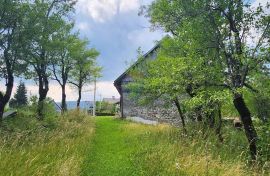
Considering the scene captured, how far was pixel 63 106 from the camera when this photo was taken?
46281mm

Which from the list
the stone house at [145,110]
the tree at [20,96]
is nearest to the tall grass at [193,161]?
the stone house at [145,110]

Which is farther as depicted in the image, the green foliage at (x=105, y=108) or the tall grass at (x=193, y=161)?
the green foliage at (x=105, y=108)

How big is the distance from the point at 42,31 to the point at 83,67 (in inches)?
1150

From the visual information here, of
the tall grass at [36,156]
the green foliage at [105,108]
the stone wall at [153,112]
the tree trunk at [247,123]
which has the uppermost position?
the green foliage at [105,108]

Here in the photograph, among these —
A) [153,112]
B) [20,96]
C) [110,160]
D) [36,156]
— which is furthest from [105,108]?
[36,156]

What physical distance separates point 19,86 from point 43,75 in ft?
106

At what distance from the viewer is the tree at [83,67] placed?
50.1 metres

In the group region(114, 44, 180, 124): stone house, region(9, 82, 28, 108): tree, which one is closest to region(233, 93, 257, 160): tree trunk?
region(114, 44, 180, 124): stone house

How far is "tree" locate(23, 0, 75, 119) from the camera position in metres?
21.9

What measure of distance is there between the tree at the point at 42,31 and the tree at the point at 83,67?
538 inches

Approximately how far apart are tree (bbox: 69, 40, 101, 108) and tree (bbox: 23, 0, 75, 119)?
44.9 feet

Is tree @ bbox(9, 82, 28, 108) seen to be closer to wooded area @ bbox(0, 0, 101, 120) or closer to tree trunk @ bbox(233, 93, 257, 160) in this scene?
wooded area @ bbox(0, 0, 101, 120)

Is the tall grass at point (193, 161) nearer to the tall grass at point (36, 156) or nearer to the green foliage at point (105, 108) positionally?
the tall grass at point (36, 156)

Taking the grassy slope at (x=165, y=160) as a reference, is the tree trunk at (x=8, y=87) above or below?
above
